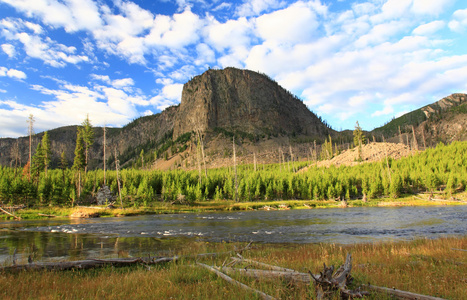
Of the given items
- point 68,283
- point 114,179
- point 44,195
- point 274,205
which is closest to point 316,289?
point 68,283

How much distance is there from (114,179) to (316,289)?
94.0m

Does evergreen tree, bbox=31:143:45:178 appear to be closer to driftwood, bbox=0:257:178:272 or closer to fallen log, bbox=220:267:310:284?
driftwood, bbox=0:257:178:272

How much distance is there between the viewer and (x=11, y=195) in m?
65.4

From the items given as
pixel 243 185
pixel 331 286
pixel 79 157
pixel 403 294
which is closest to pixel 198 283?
pixel 331 286

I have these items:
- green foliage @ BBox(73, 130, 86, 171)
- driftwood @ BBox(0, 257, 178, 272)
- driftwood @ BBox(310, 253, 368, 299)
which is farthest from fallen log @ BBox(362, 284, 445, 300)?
green foliage @ BBox(73, 130, 86, 171)

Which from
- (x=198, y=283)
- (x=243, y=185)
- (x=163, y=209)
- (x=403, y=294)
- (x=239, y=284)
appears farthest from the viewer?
(x=243, y=185)

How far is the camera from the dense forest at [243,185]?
228ft

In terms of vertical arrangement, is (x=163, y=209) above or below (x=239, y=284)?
below

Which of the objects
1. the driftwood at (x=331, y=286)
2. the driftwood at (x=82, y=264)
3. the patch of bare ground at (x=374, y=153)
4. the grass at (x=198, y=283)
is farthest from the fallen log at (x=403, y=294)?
the patch of bare ground at (x=374, y=153)

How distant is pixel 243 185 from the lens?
8906 centimetres

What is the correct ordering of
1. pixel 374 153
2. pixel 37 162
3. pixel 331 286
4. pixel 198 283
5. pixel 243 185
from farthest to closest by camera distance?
pixel 374 153, pixel 243 185, pixel 37 162, pixel 198 283, pixel 331 286

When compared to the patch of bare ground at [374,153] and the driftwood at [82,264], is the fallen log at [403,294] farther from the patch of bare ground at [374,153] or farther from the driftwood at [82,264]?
the patch of bare ground at [374,153]

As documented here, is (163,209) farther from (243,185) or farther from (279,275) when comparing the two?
(279,275)

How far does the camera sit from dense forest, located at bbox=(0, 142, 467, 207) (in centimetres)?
6956
